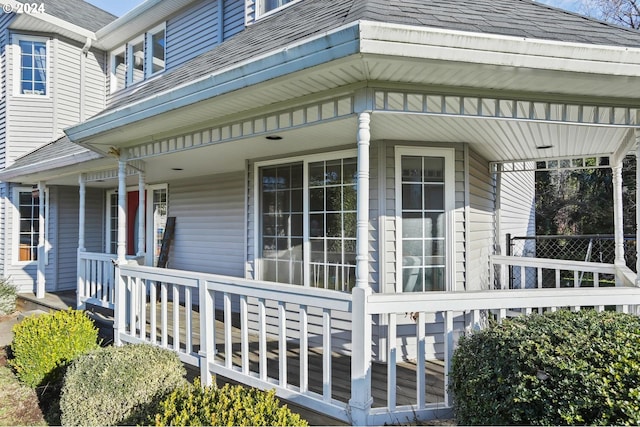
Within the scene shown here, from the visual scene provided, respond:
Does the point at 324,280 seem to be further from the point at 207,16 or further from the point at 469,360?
the point at 207,16

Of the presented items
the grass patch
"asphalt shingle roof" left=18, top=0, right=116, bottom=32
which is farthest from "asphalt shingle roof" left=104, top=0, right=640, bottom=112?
"asphalt shingle roof" left=18, top=0, right=116, bottom=32

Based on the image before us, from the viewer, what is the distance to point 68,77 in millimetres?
9656

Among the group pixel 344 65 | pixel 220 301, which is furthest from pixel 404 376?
pixel 220 301

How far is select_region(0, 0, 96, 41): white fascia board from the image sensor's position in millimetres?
8688

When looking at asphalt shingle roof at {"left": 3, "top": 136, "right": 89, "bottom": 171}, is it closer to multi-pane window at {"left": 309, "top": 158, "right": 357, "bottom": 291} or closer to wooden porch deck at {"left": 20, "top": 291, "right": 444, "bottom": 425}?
wooden porch deck at {"left": 20, "top": 291, "right": 444, "bottom": 425}

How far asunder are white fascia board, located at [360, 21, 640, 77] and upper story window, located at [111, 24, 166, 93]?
7457 millimetres

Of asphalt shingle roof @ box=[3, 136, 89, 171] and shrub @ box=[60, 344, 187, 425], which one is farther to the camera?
asphalt shingle roof @ box=[3, 136, 89, 171]

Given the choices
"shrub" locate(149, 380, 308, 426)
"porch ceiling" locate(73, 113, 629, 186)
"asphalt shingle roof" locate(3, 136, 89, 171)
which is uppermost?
"asphalt shingle roof" locate(3, 136, 89, 171)

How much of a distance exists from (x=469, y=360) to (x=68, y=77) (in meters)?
11.2

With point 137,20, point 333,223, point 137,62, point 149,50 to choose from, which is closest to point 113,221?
point 137,62

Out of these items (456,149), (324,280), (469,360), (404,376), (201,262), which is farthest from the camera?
(201,262)

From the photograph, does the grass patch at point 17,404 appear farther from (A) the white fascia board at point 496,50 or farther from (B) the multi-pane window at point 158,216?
(A) the white fascia board at point 496,50

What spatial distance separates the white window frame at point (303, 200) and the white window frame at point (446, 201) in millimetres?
589

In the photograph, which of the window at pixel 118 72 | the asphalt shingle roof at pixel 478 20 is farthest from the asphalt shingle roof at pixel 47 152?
the asphalt shingle roof at pixel 478 20
